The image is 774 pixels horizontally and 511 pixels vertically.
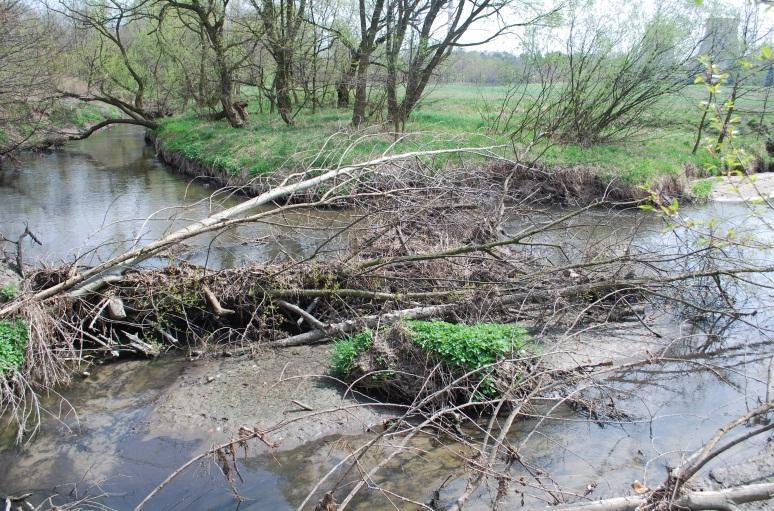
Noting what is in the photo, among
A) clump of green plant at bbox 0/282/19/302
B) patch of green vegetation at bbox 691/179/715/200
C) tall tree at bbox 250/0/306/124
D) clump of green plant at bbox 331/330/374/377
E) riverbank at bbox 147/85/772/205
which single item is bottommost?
clump of green plant at bbox 331/330/374/377

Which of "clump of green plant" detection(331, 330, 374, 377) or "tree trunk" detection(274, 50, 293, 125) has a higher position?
"tree trunk" detection(274, 50, 293, 125)

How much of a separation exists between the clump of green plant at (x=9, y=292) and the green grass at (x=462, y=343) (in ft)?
13.0

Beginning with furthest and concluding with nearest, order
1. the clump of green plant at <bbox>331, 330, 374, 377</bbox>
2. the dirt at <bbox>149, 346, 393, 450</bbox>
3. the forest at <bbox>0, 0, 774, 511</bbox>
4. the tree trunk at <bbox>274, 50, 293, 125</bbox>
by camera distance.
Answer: the tree trunk at <bbox>274, 50, 293, 125</bbox>
the clump of green plant at <bbox>331, 330, 374, 377</bbox>
the dirt at <bbox>149, 346, 393, 450</bbox>
the forest at <bbox>0, 0, 774, 511</bbox>

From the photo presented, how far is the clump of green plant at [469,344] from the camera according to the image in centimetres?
627

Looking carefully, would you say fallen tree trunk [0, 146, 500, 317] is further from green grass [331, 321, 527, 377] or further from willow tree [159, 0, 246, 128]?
willow tree [159, 0, 246, 128]

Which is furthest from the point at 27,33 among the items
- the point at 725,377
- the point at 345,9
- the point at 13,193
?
the point at 725,377

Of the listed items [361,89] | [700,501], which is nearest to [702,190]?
[361,89]

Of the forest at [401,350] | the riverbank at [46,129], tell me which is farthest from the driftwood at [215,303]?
the riverbank at [46,129]

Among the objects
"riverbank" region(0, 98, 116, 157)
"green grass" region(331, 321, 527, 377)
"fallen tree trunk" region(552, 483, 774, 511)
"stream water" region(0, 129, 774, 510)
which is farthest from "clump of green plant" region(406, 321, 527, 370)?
"riverbank" region(0, 98, 116, 157)

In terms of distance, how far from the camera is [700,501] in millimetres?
3994

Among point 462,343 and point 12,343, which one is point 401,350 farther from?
point 12,343

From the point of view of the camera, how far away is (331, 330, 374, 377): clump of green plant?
6733mm

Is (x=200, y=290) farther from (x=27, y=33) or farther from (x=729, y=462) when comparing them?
(x=27, y=33)

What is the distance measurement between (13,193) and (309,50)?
10807 mm
